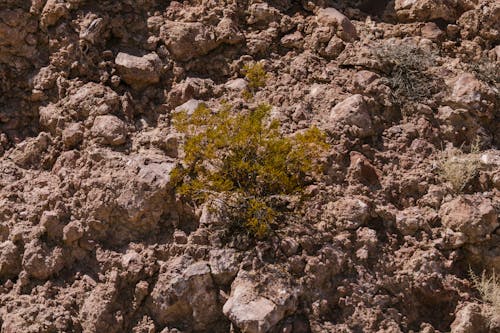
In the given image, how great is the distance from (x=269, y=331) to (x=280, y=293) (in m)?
0.24

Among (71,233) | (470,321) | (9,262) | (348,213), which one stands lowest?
(470,321)

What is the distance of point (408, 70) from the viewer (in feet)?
16.1

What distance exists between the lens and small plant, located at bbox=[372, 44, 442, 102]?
4.83 m

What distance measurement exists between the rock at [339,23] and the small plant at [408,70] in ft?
0.77

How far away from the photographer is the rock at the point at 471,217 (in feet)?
13.8

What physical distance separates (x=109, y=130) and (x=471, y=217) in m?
2.52

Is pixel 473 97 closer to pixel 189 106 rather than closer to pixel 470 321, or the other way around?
pixel 470 321

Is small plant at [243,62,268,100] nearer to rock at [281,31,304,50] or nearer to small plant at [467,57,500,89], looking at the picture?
rock at [281,31,304,50]

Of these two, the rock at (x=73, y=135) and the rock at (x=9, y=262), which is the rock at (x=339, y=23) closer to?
the rock at (x=73, y=135)

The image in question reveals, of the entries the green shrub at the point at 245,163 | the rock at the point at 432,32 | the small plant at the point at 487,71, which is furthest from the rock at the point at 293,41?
the small plant at the point at 487,71

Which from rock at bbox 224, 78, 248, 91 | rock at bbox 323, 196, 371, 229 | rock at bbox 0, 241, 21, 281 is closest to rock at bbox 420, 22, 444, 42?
rock at bbox 224, 78, 248, 91

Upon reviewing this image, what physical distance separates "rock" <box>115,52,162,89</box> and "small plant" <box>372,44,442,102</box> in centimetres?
169

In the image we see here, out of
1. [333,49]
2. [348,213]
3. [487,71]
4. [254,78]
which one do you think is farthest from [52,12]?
[487,71]

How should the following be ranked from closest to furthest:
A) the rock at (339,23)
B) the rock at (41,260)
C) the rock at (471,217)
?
1. the rock at (41,260)
2. the rock at (471,217)
3. the rock at (339,23)
